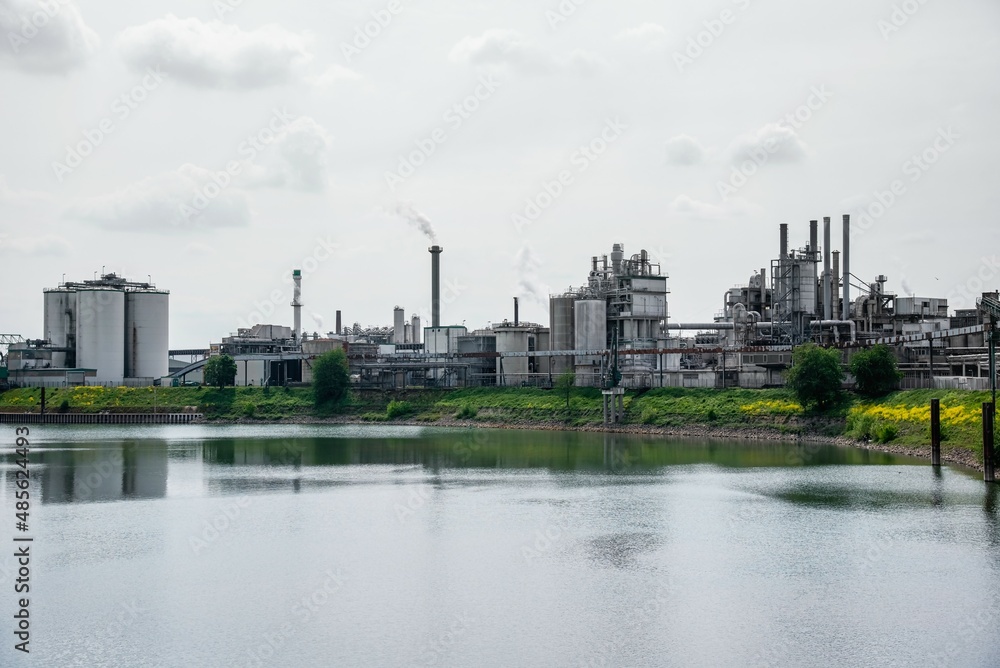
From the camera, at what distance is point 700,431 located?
73.4 meters

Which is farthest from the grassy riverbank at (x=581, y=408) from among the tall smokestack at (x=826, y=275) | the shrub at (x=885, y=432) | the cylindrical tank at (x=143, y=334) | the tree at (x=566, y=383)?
the tall smokestack at (x=826, y=275)

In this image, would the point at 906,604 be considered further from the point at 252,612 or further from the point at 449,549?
the point at 252,612

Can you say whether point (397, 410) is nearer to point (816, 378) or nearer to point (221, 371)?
point (221, 371)

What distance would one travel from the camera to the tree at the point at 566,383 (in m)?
87.8

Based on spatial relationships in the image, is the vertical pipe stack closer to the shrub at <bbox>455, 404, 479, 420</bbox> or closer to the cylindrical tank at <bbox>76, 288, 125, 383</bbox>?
the shrub at <bbox>455, 404, 479, 420</bbox>

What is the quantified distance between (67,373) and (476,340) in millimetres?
45844

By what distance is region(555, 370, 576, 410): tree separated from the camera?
8781 cm

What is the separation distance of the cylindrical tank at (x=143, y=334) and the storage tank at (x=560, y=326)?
165ft

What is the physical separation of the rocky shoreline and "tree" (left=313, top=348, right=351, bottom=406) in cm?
324

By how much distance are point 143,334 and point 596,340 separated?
56.5m

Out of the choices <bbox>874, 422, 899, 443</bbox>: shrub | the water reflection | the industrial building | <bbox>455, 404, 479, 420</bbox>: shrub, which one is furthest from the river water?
the industrial building

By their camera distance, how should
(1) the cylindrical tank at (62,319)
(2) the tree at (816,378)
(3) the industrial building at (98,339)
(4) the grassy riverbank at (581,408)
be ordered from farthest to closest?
(1) the cylindrical tank at (62,319) → (3) the industrial building at (98,339) → (2) the tree at (816,378) → (4) the grassy riverbank at (581,408)

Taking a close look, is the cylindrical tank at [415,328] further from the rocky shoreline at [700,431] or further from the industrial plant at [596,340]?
the rocky shoreline at [700,431]

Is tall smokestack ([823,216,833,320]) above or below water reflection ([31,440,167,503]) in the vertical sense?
above
